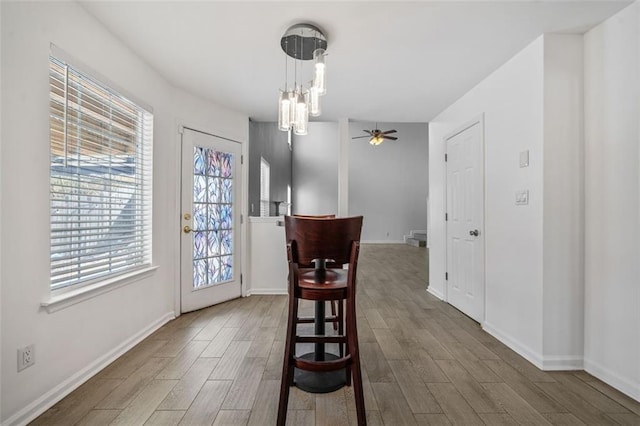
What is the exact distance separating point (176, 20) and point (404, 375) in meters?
2.85

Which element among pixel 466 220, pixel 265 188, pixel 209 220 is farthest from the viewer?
pixel 265 188

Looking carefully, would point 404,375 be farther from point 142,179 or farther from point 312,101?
point 142,179

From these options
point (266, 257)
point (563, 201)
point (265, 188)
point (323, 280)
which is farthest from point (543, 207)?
point (265, 188)

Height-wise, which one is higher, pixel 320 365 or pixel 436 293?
pixel 320 365

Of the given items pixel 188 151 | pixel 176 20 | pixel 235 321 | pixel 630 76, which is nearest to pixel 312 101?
pixel 176 20

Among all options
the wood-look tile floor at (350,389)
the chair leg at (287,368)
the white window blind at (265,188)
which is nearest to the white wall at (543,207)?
the wood-look tile floor at (350,389)

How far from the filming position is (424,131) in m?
10.2

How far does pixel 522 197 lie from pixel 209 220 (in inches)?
124

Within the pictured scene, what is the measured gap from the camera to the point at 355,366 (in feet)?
5.06

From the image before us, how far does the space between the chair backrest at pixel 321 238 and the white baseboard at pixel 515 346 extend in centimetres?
177

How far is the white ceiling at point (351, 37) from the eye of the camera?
6.29 ft

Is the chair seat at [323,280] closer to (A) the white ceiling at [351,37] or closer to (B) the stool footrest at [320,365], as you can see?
(B) the stool footrest at [320,365]

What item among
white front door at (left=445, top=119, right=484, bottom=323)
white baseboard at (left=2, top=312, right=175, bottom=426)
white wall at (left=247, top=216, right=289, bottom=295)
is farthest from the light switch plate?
white baseboard at (left=2, top=312, right=175, bottom=426)

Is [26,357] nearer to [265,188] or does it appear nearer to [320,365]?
[320,365]
